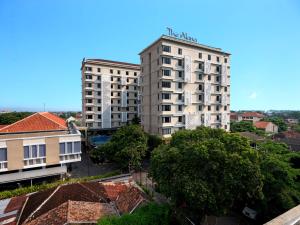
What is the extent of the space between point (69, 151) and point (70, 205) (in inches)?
414

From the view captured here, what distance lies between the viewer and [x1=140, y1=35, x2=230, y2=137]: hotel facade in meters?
36.3

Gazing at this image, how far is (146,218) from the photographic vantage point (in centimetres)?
1438

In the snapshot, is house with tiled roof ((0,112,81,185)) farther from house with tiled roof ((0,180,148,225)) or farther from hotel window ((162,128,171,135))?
hotel window ((162,128,171,135))

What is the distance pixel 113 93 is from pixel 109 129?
10081 millimetres

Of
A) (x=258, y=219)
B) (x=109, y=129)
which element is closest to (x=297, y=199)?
(x=258, y=219)

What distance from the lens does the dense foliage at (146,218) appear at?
13.6 meters

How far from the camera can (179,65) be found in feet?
123

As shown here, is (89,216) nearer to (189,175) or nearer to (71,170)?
(189,175)

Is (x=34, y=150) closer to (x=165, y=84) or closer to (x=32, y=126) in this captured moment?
(x=32, y=126)

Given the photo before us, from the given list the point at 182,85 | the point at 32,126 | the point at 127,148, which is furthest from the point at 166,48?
the point at 32,126

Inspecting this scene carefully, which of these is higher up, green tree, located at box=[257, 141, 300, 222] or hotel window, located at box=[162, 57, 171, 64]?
hotel window, located at box=[162, 57, 171, 64]

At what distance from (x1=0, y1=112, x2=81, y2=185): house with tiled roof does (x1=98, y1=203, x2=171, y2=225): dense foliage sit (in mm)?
13765

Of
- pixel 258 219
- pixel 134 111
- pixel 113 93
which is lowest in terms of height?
pixel 258 219

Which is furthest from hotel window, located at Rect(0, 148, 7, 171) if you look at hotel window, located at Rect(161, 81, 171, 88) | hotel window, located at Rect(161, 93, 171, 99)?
hotel window, located at Rect(161, 81, 171, 88)
